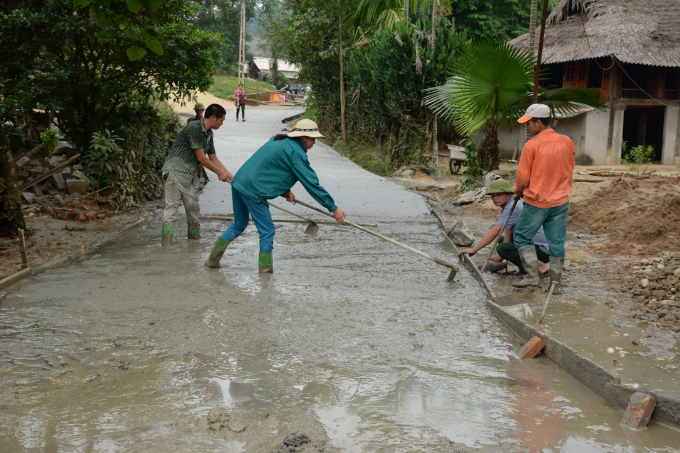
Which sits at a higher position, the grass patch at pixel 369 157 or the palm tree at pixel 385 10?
the palm tree at pixel 385 10

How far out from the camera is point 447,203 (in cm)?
1156

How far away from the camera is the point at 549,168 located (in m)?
5.20

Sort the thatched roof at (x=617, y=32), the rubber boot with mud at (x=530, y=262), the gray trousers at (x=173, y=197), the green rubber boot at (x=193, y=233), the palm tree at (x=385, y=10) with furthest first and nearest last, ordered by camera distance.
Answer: the thatched roof at (x=617, y=32)
the palm tree at (x=385, y=10)
the green rubber boot at (x=193, y=233)
the gray trousers at (x=173, y=197)
the rubber boot with mud at (x=530, y=262)

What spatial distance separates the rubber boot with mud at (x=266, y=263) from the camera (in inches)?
228

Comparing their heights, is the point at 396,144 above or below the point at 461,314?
above

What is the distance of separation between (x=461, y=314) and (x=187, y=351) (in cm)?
223

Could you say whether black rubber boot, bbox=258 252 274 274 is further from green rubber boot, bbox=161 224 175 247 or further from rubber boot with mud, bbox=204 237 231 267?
green rubber boot, bbox=161 224 175 247

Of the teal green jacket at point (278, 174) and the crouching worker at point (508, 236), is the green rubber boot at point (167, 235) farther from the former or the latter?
the crouching worker at point (508, 236)

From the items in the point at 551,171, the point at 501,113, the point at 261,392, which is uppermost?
the point at 501,113

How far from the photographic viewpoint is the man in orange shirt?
5.19 meters

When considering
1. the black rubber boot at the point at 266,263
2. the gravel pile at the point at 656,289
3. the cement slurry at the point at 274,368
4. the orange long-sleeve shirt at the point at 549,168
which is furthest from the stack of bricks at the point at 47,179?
the gravel pile at the point at 656,289

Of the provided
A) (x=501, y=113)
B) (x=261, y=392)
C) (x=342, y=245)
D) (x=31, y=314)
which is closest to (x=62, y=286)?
(x=31, y=314)

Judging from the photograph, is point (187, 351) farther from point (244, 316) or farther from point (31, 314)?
point (31, 314)

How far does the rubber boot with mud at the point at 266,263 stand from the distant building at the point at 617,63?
1537cm
